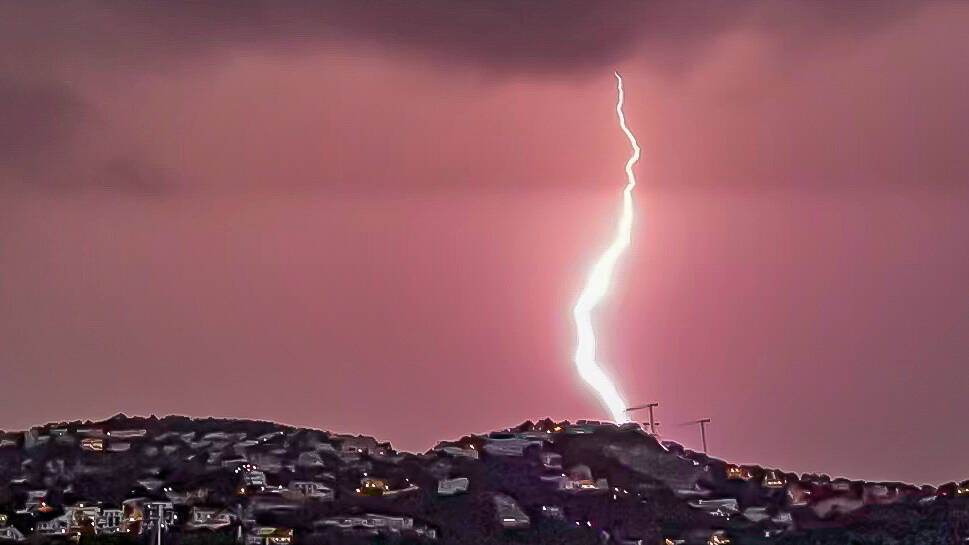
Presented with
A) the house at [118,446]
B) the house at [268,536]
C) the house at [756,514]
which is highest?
the house at [118,446]

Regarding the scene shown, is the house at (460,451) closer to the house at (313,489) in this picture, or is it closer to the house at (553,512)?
the house at (313,489)

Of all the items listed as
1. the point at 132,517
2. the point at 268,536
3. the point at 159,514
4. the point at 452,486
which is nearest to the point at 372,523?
the point at 268,536

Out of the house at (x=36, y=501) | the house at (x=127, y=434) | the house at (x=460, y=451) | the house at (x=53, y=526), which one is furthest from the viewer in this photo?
the house at (x=127, y=434)

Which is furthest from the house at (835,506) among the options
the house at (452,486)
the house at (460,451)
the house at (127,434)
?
the house at (127,434)

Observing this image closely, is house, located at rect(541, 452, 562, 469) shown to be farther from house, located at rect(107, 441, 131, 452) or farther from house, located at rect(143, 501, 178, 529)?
house, located at rect(107, 441, 131, 452)

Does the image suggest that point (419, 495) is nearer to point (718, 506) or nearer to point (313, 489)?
point (313, 489)

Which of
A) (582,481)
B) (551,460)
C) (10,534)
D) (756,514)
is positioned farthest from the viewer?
(551,460)
